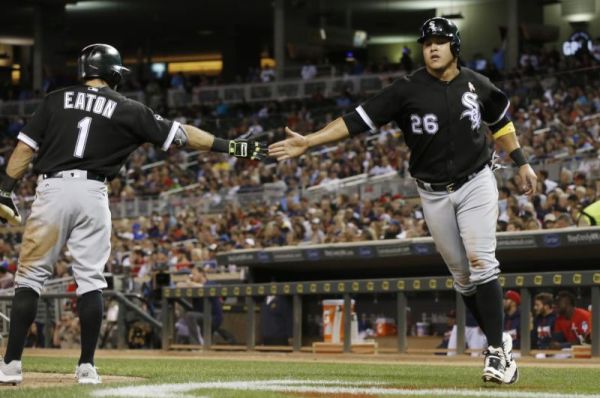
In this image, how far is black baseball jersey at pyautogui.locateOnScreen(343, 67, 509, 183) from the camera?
6.73 m

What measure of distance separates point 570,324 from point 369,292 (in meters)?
2.47

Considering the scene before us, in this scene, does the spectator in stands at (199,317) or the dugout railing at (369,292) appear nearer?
the dugout railing at (369,292)

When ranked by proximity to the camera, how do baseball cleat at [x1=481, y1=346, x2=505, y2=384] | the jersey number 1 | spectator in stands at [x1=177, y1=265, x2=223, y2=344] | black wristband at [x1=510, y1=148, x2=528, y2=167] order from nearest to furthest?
1. baseball cleat at [x1=481, y1=346, x2=505, y2=384]
2. the jersey number 1
3. black wristband at [x1=510, y1=148, x2=528, y2=167]
4. spectator in stands at [x1=177, y1=265, x2=223, y2=344]

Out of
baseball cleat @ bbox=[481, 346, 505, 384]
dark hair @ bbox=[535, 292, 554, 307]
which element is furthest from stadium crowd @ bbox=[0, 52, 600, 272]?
baseball cleat @ bbox=[481, 346, 505, 384]

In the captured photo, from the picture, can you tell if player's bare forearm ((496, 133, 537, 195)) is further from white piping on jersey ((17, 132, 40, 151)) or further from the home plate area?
white piping on jersey ((17, 132, 40, 151))

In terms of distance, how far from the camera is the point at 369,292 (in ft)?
42.9

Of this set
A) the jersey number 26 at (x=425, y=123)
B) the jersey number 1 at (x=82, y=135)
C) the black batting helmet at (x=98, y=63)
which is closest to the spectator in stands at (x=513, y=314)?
the jersey number 26 at (x=425, y=123)

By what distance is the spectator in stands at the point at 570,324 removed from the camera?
1135 centimetres

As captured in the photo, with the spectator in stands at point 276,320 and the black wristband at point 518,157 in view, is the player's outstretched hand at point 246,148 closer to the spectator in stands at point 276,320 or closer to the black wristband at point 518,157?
the black wristband at point 518,157

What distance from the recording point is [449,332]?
12594 mm

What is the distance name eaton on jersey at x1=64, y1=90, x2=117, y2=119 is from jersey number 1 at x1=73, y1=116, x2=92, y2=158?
0.21 ft

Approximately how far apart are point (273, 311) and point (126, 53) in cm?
4004

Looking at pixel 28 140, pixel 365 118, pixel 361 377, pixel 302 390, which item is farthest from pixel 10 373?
pixel 365 118

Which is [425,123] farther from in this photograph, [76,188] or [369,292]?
[369,292]
